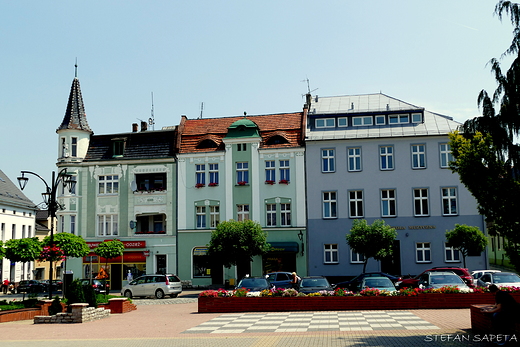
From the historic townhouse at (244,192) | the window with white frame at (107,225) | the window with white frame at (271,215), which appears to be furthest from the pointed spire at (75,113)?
the window with white frame at (271,215)

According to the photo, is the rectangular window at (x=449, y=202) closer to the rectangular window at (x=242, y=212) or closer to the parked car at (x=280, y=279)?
the rectangular window at (x=242, y=212)

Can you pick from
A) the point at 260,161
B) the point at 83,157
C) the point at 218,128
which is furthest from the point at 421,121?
the point at 83,157

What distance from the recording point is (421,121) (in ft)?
138

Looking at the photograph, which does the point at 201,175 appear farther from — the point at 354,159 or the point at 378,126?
the point at 378,126

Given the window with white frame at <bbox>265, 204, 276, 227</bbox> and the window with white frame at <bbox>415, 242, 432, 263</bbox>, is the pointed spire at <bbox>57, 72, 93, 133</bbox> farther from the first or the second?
the window with white frame at <bbox>415, 242, 432, 263</bbox>

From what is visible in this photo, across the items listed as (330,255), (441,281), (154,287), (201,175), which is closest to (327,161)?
(330,255)

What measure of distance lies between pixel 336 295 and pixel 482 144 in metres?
10.2

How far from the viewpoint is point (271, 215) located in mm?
42438

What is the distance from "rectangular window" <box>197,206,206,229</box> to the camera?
4347 centimetres

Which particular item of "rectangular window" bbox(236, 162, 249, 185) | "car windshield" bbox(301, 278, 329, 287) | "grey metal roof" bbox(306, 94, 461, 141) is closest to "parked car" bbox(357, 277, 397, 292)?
"car windshield" bbox(301, 278, 329, 287)

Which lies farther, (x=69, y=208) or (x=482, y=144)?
(x=69, y=208)

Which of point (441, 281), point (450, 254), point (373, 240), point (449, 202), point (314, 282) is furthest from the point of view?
point (449, 202)

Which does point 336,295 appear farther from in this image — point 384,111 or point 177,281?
point 384,111

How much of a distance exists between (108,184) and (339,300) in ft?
91.4
